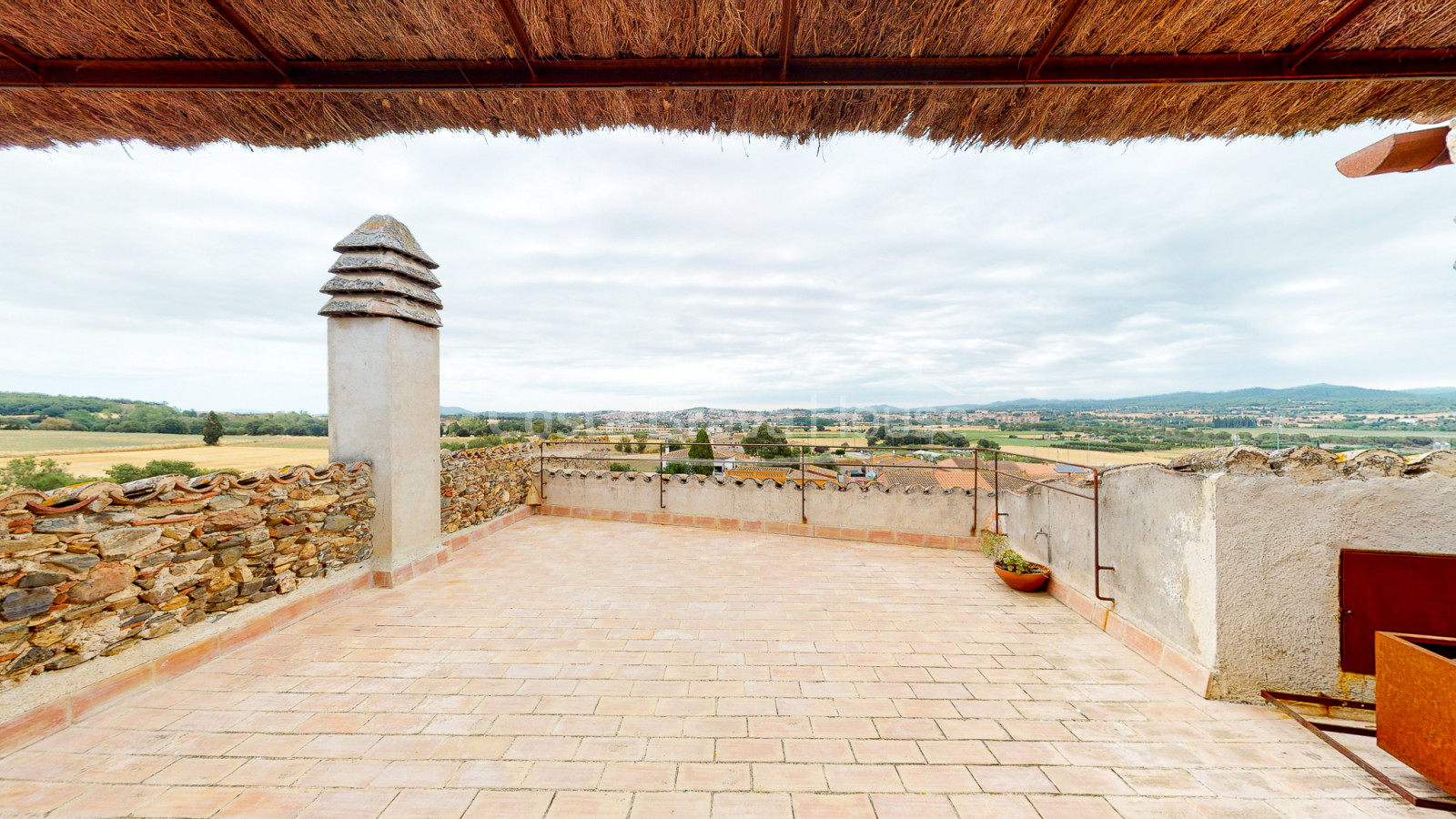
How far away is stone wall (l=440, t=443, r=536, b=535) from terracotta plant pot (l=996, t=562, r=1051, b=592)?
5.40 meters

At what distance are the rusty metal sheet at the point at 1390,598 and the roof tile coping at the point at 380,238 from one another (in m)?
6.57

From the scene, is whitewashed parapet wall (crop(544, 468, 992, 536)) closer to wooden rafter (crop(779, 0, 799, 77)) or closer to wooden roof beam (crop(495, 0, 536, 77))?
wooden rafter (crop(779, 0, 799, 77))

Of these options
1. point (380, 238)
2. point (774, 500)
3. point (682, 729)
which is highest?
point (380, 238)

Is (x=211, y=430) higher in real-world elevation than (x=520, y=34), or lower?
lower

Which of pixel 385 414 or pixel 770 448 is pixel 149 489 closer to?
pixel 385 414

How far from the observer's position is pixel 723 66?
6.14 ft

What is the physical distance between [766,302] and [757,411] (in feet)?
35.2

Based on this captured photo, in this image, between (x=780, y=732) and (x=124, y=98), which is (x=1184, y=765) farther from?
(x=124, y=98)

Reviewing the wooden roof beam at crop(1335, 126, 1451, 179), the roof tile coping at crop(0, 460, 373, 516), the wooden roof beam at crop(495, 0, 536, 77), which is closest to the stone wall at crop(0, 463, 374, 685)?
the roof tile coping at crop(0, 460, 373, 516)

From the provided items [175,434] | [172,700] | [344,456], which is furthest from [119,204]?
[172,700]

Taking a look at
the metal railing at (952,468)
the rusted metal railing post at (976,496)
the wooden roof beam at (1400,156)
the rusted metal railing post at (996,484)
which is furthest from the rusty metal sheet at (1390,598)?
the rusted metal railing post at (976,496)

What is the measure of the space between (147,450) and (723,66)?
205 inches

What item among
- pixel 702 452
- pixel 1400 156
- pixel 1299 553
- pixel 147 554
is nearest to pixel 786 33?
pixel 1400 156

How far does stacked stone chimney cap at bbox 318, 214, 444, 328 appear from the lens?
12.3 ft
